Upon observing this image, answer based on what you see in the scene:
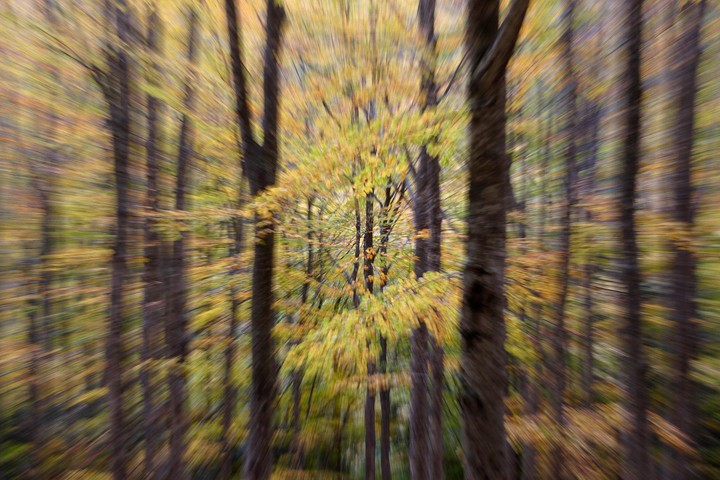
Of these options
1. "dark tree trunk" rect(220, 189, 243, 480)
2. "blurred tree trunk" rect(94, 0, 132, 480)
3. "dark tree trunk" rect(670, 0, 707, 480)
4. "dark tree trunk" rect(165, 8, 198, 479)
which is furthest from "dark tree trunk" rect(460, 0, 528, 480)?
"blurred tree trunk" rect(94, 0, 132, 480)

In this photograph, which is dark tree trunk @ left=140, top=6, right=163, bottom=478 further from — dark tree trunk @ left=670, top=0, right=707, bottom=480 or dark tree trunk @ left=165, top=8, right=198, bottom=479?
dark tree trunk @ left=670, top=0, right=707, bottom=480

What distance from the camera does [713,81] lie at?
4402 millimetres

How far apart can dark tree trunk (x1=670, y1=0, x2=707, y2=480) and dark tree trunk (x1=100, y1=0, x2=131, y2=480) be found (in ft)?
24.8

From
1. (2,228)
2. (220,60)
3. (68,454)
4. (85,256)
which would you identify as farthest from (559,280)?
(68,454)

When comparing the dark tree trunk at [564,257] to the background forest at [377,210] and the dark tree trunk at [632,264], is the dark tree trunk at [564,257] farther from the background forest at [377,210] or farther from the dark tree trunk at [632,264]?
the dark tree trunk at [632,264]

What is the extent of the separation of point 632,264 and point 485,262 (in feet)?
11.9

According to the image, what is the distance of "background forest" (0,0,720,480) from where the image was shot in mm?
3324

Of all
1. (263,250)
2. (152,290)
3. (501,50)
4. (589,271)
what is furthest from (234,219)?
(589,271)

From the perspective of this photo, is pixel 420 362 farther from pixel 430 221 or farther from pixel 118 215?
pixel 118 215

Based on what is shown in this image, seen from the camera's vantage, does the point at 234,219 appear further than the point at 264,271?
Yes

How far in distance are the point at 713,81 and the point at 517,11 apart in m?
5.26

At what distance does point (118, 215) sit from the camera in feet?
15.0

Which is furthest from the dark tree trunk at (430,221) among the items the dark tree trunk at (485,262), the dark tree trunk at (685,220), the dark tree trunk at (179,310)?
the dark tree trunk at (179,310)

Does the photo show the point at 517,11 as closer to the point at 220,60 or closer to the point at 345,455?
the point at 220,60
